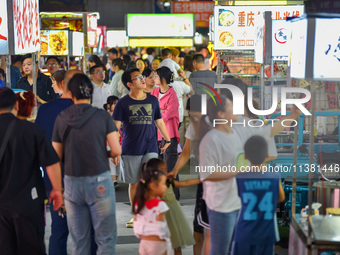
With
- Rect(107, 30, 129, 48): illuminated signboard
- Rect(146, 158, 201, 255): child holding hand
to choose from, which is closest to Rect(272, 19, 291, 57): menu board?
Rect(146, 158, 201, 255): child holding hand

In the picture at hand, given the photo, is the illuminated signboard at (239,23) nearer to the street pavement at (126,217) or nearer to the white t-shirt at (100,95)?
the white t-shirt at (100,95)

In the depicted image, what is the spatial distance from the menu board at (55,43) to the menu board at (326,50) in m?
11.8

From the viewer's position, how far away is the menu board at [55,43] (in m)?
15.6

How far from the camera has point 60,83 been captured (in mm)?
6238

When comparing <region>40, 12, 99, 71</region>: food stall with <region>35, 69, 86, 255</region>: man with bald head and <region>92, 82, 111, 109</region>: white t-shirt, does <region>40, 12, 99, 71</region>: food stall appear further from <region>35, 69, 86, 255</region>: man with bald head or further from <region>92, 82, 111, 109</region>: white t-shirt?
<region>35, 69, 86, 255</region>: man with bald head

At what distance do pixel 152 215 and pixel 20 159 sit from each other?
44.6 inches

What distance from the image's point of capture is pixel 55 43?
1570 centimetres

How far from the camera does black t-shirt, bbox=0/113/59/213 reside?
198 inches

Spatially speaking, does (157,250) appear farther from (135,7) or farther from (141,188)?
(135,7)

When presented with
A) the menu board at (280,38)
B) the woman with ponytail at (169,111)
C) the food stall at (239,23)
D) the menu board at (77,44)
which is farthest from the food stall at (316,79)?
the menu board at (77,44)

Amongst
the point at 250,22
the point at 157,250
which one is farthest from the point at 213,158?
the point at 250,22

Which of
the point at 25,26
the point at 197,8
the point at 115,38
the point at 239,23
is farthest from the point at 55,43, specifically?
the point at 197,8

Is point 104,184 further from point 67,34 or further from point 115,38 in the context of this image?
point 115,38

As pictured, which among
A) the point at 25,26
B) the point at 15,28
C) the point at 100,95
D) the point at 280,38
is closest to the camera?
the point at 15,28
